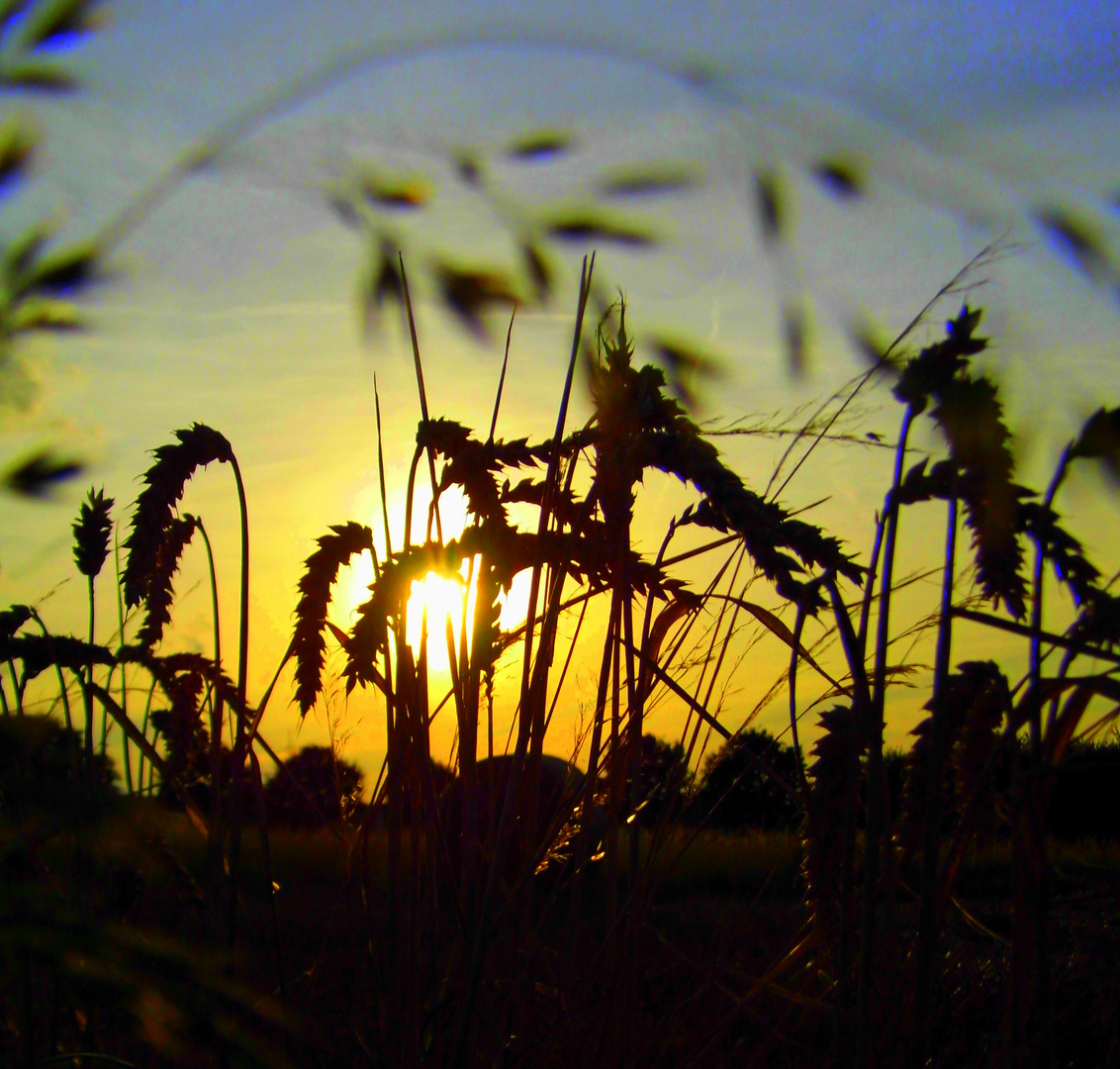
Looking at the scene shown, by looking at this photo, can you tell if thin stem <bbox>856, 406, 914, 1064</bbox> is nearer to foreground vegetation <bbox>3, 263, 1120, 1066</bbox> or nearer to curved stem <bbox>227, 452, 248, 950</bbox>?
foreground vegetation <bbox>3, 263, 1120, 1066</bbox>

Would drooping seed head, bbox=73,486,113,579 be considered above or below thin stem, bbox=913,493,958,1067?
above

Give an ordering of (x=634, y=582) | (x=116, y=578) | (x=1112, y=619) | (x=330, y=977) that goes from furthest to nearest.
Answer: (x=330, y=977), (x=116, y=578), (x=634, y=582), (x=1112, y=619)

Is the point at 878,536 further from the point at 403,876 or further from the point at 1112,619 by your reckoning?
the point at 403,876

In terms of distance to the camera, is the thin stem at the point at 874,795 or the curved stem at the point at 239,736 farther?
the curved stem at the point at 239,736

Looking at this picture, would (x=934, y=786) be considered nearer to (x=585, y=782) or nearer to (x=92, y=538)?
(x=585, y=782)

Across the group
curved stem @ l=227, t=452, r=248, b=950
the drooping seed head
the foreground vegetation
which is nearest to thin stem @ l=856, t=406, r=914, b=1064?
the foreground vegetation

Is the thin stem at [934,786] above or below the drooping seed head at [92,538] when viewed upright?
below

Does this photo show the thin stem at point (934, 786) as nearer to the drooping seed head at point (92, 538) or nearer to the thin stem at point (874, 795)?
the thin stem at point (874, 795)

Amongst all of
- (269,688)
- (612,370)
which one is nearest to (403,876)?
(269,688)

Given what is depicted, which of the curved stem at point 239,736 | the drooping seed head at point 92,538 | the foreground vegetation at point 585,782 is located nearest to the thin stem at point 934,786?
the foreground vegetation at point 585,782

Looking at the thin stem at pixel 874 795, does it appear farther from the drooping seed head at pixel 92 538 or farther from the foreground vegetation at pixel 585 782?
the drooping seed head at pixel 92 538

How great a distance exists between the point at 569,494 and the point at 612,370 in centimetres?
27

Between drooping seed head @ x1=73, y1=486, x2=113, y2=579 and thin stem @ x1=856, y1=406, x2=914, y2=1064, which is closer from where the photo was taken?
thin stem @ x1=856, y1=406, x2=914, y2=1064

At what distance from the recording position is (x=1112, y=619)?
2.33 feet
